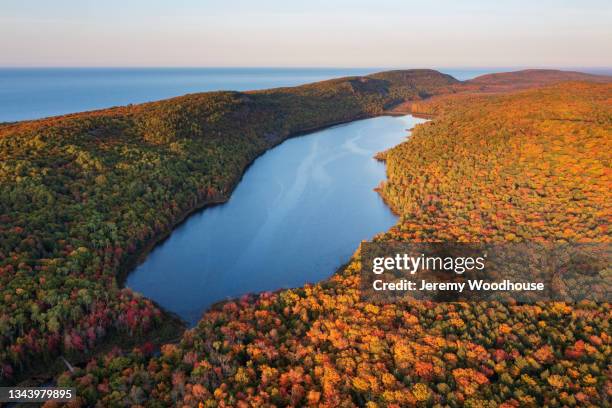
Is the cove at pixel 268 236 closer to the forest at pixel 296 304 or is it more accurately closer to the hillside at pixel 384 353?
the forest at pixel 296 304

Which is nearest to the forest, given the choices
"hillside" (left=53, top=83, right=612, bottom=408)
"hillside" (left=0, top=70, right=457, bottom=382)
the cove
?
"hillside" (left=53, top=83, right=612, bottom=408)

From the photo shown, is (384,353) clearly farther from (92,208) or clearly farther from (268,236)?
(92,208)

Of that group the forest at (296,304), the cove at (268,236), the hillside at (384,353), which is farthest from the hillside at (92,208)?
the hillside at (384,353)

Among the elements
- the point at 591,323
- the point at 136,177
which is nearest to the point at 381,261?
the point at 591,323

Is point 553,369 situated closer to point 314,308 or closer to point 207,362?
point 314,308

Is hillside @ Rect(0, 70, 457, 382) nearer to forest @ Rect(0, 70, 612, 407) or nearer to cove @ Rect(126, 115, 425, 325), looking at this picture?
forest @ Rect(0, 70, 612, 407)
